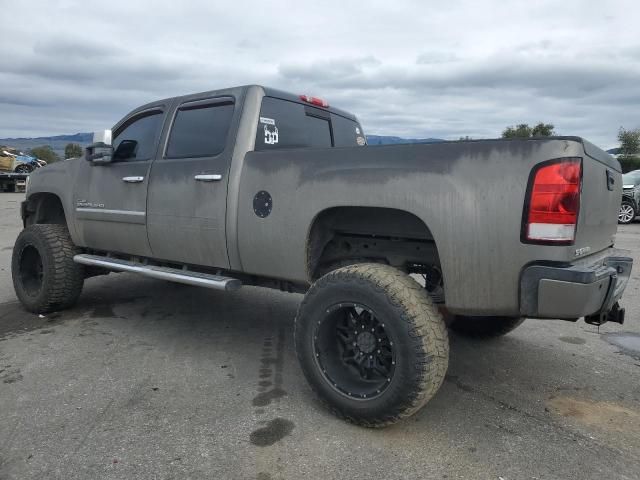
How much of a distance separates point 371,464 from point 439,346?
26.5 inches

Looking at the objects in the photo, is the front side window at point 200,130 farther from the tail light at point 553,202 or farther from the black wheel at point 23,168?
the black wheel at point 23,168

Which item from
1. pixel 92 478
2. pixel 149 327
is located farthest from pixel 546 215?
pixel 149 327

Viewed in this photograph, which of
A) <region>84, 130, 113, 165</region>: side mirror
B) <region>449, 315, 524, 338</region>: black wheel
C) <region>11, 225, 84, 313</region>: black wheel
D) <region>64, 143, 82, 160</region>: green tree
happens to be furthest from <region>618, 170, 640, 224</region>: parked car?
<region>11, 225, 84, 313</region>: black wheel

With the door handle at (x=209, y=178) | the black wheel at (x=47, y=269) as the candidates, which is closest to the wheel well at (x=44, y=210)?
the black wheel at (x=47, y=269)

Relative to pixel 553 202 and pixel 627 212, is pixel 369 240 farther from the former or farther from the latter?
pixel 627 212

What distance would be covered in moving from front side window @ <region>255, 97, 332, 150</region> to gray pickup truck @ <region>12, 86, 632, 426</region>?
Result: 0.05 ft

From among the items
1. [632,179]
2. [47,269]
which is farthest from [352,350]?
[632,179]

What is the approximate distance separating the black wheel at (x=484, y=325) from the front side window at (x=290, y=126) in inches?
75.9

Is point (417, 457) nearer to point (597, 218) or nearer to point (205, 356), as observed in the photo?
point (597, 218)

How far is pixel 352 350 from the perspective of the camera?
3.00 metres

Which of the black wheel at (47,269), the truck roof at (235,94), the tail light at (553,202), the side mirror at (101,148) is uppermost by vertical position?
the truck roof at (235,94)

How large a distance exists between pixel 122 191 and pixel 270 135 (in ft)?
4.79

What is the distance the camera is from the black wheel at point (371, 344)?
2.60 meters

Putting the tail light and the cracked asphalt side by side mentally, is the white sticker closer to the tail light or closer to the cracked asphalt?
the cracked asphalt
